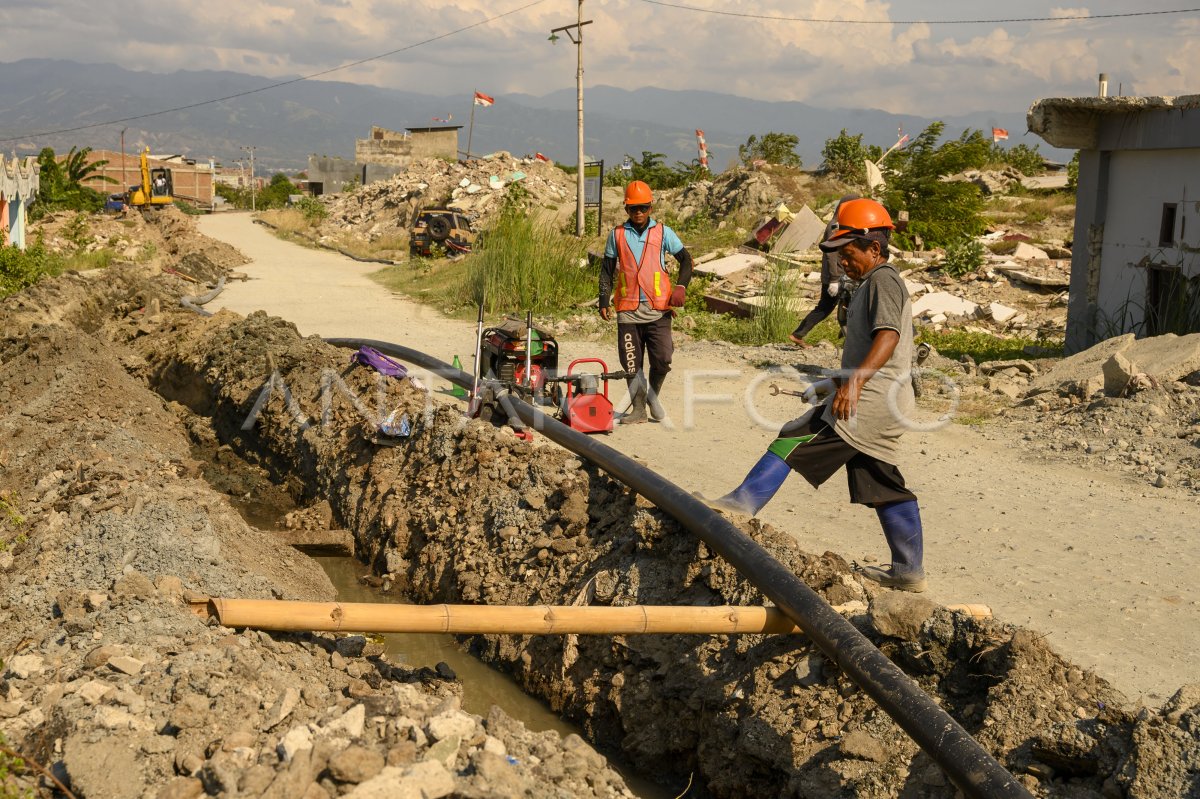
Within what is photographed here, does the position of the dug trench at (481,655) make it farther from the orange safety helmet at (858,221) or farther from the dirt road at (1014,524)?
the orange safety helmet at (858,221)

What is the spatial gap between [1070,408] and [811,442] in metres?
5.53

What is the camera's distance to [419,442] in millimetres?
7945

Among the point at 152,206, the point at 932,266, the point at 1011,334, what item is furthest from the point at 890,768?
the point at 152,206

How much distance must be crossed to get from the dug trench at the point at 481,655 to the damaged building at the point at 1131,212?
26.9 feet

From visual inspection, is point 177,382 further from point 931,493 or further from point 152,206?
point 152,206

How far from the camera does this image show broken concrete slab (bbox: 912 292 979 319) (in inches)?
655

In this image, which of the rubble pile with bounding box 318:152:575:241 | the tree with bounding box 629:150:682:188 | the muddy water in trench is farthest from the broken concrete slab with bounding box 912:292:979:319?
the tree with bounding box 629:150:682:188

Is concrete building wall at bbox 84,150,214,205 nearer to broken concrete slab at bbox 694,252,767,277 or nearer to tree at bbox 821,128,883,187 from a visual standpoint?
tree at bbox 821,128,883,187

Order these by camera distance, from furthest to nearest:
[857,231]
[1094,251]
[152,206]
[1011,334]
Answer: [152,206], [1011,334], [1094,251], [857,231]

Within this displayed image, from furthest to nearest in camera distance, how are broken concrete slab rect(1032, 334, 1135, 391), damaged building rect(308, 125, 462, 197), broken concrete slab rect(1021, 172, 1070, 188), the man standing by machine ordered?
damaged building rect(308, 125, 462, 197) → broken concrete slab rect(1021, 172, 1070, 188) → broken concrete slab rect(1032, 334, 1135, 391) → the man standing by machine

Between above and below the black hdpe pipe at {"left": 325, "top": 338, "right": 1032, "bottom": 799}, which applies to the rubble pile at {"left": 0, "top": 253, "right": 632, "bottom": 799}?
below

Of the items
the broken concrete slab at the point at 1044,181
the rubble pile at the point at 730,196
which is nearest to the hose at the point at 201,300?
the rubble pile at the point at 730,196

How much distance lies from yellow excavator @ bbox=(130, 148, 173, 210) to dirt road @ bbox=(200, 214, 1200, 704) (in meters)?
36.1

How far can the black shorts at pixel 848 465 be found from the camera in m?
5.38
